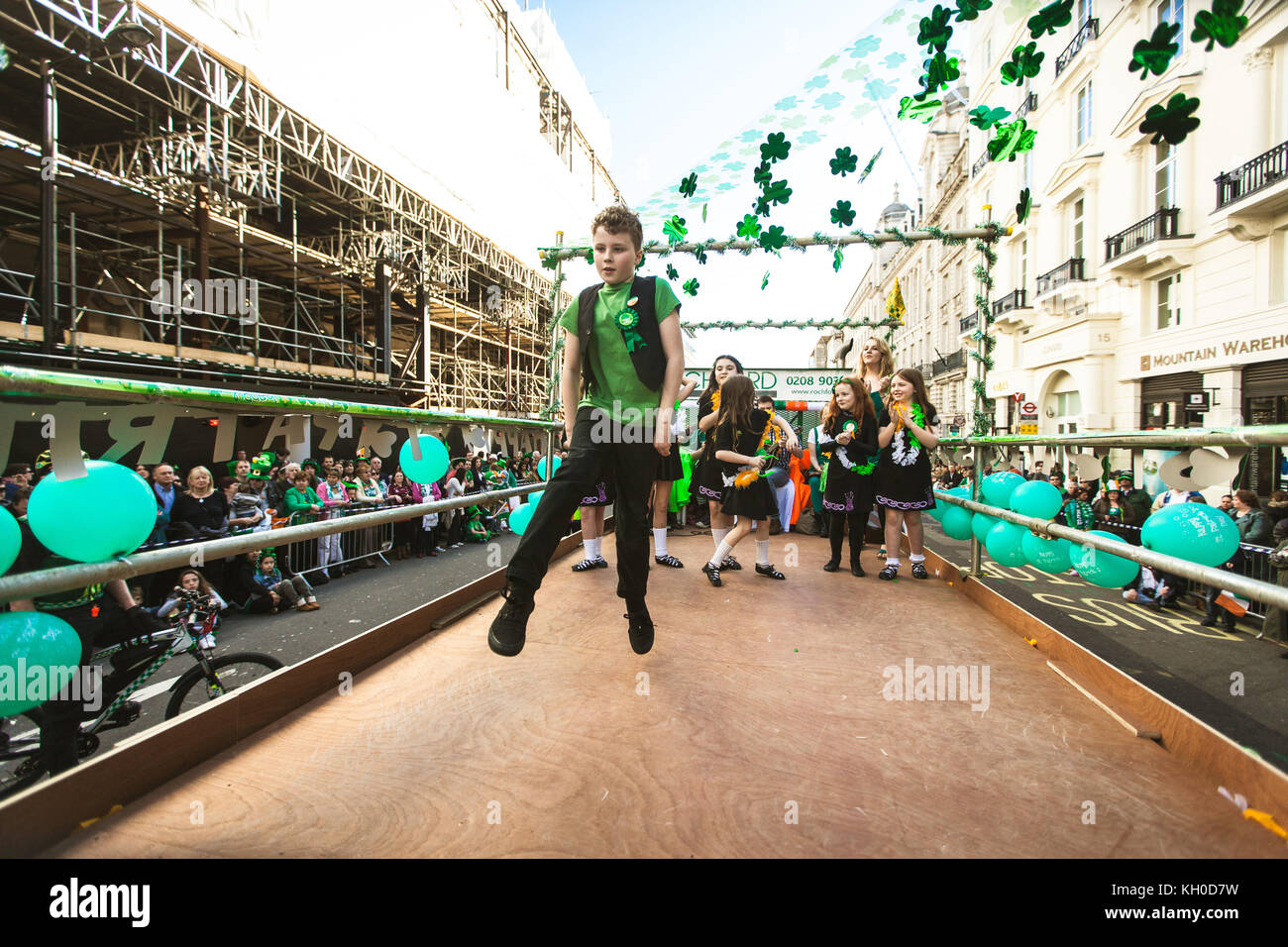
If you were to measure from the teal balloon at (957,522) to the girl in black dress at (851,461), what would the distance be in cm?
58

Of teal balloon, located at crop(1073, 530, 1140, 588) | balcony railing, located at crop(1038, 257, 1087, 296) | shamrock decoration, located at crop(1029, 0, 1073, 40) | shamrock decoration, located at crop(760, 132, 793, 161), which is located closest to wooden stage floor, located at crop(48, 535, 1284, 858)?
teal balloon, located at crop(1073, 530, 1140, 588)

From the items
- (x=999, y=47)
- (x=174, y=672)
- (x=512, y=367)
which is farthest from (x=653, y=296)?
(x=999, y=47)

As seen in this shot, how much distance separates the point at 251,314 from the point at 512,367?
15.1 m

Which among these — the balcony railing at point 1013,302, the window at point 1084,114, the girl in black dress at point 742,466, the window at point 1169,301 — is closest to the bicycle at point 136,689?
the girl in black dress at point 742,466

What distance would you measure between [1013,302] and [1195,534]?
2548 cm

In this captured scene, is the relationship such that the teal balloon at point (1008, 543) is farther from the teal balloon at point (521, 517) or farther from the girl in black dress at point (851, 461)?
the teal balloon at point (521, 517)

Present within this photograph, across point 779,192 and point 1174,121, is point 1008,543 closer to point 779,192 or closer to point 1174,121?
point 1174,121

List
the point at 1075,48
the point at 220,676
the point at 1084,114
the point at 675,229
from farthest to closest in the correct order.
A: the point at 1084,114 → the point at 1075,48 → the point at 675,229 → the point at 220,676

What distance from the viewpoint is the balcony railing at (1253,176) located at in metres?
11.9

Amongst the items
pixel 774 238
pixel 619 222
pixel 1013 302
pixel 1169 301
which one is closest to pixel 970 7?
pixel 619 222

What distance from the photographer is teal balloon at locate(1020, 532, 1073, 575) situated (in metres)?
3.10

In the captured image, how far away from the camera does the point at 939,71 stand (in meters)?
2.74

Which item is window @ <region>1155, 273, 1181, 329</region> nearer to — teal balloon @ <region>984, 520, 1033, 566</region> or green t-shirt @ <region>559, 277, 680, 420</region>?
teal balloon @ <region>984, 520, 1033, 566</region>
